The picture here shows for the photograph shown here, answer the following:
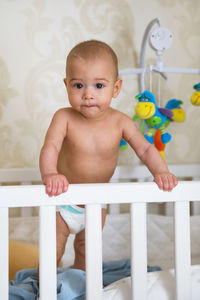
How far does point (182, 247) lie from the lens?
2.31 ft

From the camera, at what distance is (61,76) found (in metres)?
1.54

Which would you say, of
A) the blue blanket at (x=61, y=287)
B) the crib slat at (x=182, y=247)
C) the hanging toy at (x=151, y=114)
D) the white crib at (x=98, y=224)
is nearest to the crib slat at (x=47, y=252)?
the white crib at (x=98, y=224)

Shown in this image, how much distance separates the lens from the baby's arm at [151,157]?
0.73 m

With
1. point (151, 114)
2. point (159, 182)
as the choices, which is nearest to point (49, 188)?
point (159, 182)

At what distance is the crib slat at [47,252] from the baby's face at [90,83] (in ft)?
0.96

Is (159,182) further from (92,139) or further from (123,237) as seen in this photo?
(123,237)

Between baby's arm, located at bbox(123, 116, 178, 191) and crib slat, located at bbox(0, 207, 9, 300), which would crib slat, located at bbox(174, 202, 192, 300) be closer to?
baby's arm, located at bbox(123, 116, 178, 191)

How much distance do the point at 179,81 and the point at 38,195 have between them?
44.5 inches

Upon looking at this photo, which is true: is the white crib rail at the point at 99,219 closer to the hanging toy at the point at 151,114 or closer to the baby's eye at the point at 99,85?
the baby's eye at the point at 99,85

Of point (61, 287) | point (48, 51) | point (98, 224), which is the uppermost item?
point (48, 51)

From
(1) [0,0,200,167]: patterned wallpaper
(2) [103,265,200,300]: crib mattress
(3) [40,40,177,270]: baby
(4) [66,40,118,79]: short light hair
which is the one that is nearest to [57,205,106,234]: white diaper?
(3) [40,40,177,270]: baby

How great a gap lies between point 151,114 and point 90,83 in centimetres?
40

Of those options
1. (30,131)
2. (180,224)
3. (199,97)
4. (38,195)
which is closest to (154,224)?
(199,97)

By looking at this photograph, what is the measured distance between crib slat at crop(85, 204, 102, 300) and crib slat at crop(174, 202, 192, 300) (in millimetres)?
148
